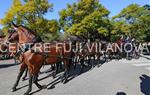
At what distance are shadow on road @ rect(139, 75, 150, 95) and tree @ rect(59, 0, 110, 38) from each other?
33.8 metres

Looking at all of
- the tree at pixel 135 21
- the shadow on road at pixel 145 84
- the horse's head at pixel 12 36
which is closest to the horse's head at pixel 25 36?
the horse's head at pixel 12 36

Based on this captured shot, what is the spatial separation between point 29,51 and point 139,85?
4363 mm

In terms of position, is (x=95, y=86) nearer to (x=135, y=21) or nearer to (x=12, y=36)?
(x=12, y=36)

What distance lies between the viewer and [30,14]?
3984 centimetres

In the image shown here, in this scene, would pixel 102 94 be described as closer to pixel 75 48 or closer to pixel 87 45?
pixel 75 48

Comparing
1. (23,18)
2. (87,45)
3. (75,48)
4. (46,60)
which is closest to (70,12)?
(23,18)

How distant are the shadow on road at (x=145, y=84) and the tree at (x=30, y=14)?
91.9 ft

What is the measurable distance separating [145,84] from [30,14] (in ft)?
101

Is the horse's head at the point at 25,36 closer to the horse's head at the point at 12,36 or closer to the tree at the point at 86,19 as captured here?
the horse's head at the point at 12,36

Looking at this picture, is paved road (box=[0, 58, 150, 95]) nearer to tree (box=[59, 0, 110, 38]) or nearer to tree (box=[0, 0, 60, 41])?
tree (box=[0, 0, 60, 41])

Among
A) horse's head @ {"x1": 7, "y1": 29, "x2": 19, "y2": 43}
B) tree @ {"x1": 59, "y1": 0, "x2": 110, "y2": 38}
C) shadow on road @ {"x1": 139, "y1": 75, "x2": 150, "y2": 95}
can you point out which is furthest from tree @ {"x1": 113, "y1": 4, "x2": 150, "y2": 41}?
horse's head @ {"x1": 7, "y1": 29, "x2": 19, "y2": 43}

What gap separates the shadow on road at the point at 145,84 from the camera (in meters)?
9.86

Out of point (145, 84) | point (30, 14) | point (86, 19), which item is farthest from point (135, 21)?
point (145, 84)

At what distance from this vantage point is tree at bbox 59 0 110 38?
154ft
